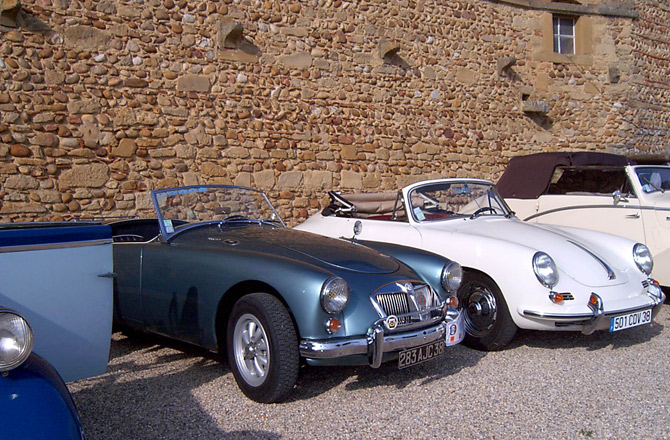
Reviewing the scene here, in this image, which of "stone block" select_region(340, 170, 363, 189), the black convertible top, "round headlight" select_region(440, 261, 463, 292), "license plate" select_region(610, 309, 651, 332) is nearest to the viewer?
"round headlight" select_region(440, 261, 463, 292)

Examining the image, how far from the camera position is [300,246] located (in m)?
3.97

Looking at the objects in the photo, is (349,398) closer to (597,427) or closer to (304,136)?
(597,427)

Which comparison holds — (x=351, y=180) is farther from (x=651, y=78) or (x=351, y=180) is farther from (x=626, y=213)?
(x=651, y=78)

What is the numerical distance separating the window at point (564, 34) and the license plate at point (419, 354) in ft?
36.0

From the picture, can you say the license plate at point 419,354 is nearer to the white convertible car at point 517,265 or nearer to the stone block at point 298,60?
the white convertible car at point 517,265

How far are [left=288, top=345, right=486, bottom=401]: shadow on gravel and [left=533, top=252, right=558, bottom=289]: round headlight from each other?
765 mm

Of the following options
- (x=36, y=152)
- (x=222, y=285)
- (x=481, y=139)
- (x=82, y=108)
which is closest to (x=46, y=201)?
(x=36, y=152)

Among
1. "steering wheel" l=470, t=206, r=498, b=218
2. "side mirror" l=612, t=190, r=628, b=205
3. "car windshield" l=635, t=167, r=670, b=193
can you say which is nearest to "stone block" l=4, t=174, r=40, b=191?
"steering wheel" l=470, t=206, r=498, b=218

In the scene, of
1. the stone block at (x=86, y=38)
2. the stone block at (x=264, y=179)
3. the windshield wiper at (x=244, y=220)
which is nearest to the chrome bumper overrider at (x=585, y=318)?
the windshield wiper at (x=244, y=220)

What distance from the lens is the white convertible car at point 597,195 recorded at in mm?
6211

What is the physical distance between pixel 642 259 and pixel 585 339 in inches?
32.7

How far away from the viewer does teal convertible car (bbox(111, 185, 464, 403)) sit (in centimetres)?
331

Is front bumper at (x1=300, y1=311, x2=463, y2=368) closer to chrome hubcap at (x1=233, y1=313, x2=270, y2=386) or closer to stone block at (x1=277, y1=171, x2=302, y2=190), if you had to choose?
chrome hubcap at (x1=233, y1=313, x2=270, y2=386)

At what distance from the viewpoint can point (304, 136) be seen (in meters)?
9.62
